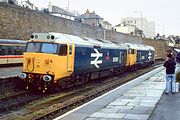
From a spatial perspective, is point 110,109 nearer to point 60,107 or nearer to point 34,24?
point 60,107

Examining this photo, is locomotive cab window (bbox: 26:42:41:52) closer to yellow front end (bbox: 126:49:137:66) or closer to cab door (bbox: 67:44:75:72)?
cab door (bbox: 67:44:75:72)

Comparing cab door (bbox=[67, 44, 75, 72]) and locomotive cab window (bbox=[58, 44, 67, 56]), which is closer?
locomotive cab window (bbox=[58, 44, 67, 56])

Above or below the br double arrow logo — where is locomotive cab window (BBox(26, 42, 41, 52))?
above

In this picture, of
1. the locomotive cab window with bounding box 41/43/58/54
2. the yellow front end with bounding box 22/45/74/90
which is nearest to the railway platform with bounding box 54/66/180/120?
the yellow front end with bounding box 22/45/74/90

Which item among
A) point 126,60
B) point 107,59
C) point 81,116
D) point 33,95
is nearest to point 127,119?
point 81,116

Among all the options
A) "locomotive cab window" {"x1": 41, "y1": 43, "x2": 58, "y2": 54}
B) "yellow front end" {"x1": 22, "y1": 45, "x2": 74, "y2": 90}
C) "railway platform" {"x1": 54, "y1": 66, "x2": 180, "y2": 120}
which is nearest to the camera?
"railway platform" {"x1": 54, "y1": 66, "x2": 180, "y2": 120}

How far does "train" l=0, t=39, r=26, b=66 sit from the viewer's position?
3105cm

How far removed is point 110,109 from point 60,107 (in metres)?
2.46

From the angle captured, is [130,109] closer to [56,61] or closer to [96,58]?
[56,61]

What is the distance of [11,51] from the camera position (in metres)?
32.6

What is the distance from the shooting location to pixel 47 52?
18234 mm

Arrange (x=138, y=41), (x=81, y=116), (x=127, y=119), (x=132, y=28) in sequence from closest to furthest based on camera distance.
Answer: (x=127, y=119) < (x=81, y=116) < (x=138, y=41) < (x=132, y=28)

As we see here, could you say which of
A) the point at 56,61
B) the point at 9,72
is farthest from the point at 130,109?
the point at 9,72

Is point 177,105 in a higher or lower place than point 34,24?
lower
